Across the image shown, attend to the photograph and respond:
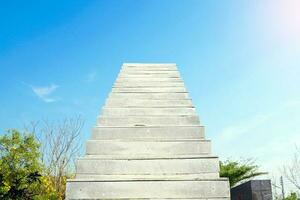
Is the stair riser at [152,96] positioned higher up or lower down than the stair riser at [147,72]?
lower down

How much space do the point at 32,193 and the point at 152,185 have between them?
5.09 metres

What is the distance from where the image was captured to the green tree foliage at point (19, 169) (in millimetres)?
6215

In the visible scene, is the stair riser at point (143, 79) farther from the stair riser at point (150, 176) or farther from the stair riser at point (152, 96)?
the stair riser at point (150, 176)

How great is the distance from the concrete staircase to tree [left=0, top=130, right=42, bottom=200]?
3.61 metres

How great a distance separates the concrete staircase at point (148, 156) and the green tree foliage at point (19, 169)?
3.61m

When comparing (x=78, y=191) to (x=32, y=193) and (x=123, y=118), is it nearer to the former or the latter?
(x=123, y=118)

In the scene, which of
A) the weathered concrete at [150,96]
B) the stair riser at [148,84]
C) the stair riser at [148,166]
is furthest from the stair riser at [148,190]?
the stair riser at [148,84]

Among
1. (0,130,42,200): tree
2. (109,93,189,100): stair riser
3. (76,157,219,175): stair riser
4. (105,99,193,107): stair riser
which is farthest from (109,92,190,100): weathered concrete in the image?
(0,130,42,200): tree

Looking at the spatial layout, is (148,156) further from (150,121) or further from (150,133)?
(150,121)

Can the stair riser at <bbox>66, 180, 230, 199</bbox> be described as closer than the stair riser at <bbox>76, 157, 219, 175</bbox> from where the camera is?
Yes

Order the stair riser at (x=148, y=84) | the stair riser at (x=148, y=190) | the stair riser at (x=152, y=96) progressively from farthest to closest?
the stair riser at (x=148, y=84) → the stair riser at (x=152, y=96) → the stair riser at (x=148, y=190)

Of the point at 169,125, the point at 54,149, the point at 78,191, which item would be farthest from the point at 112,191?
the point at 54,149

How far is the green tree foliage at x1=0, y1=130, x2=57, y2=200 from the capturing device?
20.4ft

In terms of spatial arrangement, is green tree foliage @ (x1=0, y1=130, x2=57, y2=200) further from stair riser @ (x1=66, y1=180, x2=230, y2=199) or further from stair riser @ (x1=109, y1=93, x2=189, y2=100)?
stair riser @ (x1=66, y1=180, x2=230, y2=199)
